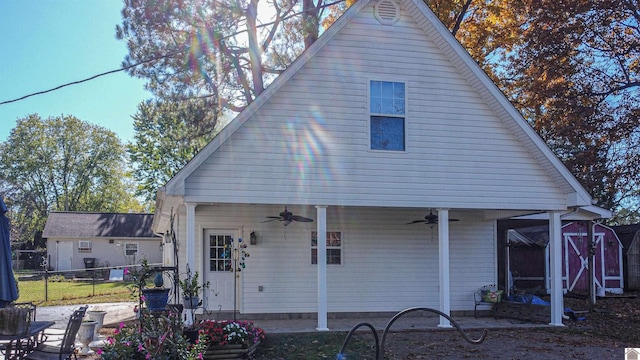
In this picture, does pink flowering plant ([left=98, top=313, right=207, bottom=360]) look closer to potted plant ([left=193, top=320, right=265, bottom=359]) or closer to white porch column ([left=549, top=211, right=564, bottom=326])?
potted plant ([left=193, top=320, right=265, bottom=359])

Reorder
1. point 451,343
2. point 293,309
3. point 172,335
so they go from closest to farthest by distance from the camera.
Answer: point 172,335 < point 451,343 < point 293,309

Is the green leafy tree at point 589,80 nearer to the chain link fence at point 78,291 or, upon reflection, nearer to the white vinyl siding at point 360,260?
the white vinyl siding at point 360,260

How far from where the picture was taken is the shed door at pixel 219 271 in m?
12.3

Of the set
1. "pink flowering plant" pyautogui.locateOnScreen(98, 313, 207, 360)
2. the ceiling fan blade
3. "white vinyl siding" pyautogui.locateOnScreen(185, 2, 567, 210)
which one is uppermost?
"white vinyl siding" pyautogui.locateOnScreen(185, 2, 567, 210)

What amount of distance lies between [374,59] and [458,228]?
5181 mm

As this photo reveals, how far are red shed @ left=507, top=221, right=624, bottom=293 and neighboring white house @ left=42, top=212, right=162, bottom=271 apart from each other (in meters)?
23.0

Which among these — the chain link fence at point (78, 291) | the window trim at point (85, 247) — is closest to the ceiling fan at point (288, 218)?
the chain link fence at point (78, 291)

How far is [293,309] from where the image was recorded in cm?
1230

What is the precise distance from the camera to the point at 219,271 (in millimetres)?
12445

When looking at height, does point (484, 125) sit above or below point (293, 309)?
above

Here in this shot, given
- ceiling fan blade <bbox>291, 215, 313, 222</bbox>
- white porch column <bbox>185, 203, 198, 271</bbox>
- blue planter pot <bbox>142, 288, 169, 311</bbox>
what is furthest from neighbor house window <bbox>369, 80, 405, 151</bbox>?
blue planter pot <bbox>142, 288, 169, 311</bbox>

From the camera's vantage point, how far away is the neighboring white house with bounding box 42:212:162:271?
110 ft

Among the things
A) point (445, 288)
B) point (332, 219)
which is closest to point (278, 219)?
point (332, 219)

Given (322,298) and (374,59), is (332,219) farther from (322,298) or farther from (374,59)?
(374,59)
